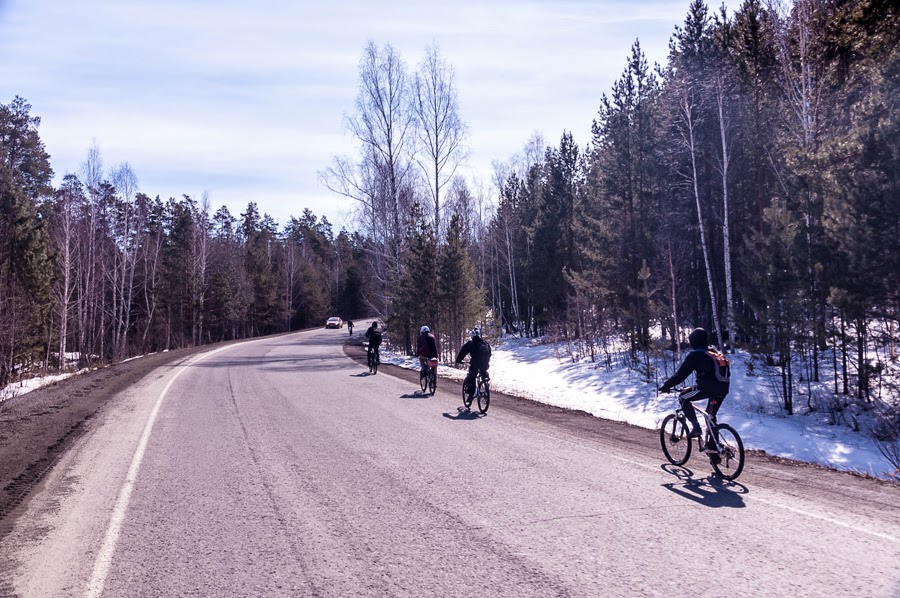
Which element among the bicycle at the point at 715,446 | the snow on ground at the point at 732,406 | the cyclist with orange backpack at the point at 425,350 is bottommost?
the snow on ground at the point at 732,406

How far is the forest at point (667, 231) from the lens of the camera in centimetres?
1280

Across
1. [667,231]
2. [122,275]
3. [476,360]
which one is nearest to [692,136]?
[667,231]

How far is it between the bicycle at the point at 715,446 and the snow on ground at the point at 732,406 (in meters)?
2.83

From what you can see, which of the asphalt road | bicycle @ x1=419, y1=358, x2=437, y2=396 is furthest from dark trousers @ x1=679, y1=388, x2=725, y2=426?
bicycle @ x1=419, y1=358, x2=437, y2=396

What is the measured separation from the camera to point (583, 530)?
228 inches

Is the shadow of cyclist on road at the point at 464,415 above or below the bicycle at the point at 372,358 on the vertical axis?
below

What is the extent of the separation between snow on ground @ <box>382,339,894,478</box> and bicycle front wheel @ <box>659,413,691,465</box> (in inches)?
119

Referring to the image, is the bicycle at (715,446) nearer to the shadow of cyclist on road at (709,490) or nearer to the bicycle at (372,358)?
the shadow of cyclist on road at (709,490)

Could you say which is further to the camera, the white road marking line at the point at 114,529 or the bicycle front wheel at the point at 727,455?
the bicycle front wheel at the point at 727,455

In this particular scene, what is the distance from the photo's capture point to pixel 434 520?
6.15 metres

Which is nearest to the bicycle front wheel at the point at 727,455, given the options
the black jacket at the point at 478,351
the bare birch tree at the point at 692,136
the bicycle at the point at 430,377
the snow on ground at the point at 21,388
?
the black jacket at the point at 478,351

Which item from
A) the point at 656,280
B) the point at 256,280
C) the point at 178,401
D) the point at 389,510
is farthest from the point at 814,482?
the point at 256,280

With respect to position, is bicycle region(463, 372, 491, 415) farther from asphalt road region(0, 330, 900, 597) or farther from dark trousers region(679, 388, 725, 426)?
dark trousers region(679, 388, 725, 426)

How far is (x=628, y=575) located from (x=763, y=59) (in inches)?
1036
